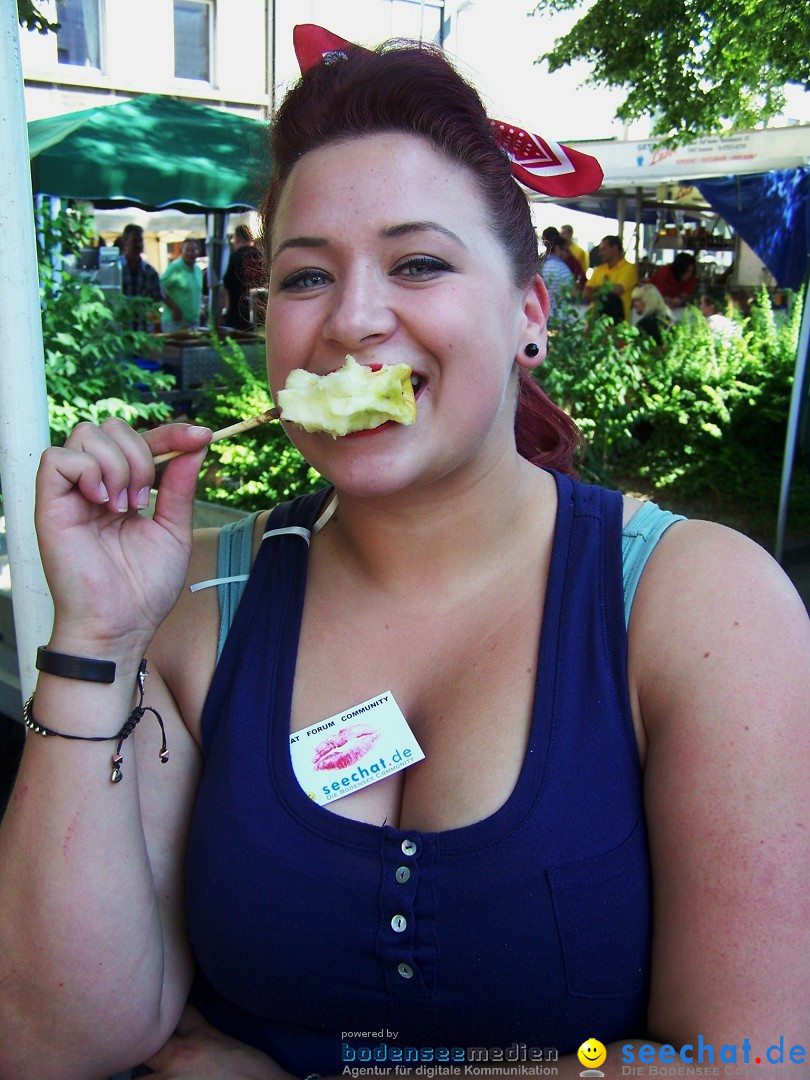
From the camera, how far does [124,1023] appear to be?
1.54m

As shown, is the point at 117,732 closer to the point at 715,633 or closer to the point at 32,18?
the point at 715,633

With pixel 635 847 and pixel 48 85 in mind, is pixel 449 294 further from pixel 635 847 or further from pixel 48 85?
pixel 48 85

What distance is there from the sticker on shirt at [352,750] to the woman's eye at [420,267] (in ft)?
2.44

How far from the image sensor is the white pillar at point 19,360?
1.76 m

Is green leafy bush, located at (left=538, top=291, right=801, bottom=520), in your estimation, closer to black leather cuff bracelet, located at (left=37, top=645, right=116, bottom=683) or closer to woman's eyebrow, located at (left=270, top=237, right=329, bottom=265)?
woman's eyebrow, located at (left=270, top=237, right=329, bottom=265)

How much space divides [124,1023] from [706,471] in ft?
24.1

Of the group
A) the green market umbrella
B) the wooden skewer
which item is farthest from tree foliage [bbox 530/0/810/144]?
the wooden skewer

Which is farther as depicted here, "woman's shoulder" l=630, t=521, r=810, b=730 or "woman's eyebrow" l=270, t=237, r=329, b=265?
"woman's eyebrow" l=270, t=237, r=329, b=265

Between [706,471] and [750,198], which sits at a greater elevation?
[750,198]

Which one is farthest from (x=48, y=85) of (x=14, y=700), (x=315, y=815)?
(x=315, y=815)

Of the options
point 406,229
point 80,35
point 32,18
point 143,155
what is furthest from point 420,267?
point 80,35

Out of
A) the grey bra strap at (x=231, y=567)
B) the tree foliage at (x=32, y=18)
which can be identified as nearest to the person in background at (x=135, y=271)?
the tree foliage at (x=32, y=18)

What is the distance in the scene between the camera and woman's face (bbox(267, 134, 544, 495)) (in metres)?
1.54

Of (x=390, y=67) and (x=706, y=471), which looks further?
(x=706, y=471)
